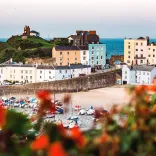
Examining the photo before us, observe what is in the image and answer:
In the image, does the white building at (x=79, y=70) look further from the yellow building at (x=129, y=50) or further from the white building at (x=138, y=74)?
the yellow building at (x=129, y=50)

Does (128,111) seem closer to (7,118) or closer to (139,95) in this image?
(139,95)

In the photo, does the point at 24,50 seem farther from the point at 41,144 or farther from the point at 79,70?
the point at 41,144

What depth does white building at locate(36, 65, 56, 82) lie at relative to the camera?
151ft

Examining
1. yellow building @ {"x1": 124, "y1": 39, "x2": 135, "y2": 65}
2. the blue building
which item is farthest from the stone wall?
the blue building

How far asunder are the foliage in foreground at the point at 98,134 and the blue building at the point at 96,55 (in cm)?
5325

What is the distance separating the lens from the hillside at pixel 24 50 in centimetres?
5622

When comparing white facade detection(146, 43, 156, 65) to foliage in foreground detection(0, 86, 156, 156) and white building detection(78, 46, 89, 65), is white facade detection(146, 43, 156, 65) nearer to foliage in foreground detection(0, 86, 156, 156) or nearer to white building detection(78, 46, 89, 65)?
white building detection(78, 46, 89, 65)

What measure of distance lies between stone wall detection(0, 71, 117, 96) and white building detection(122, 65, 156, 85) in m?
1.37

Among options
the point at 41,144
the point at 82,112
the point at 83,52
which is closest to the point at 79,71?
the point at 83,52

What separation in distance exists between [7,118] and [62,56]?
51758mm

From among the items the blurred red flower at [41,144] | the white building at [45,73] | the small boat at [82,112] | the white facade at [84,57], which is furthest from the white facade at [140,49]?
the blurred red flower at [41,144]

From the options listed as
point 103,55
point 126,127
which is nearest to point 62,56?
point 103,55

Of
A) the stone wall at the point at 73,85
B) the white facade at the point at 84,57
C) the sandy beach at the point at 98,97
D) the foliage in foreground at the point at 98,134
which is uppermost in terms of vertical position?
the white facade at the point at 84,57

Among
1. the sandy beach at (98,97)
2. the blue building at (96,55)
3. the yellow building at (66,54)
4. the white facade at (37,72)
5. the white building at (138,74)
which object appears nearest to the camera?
the sandy beach at (98,97)
